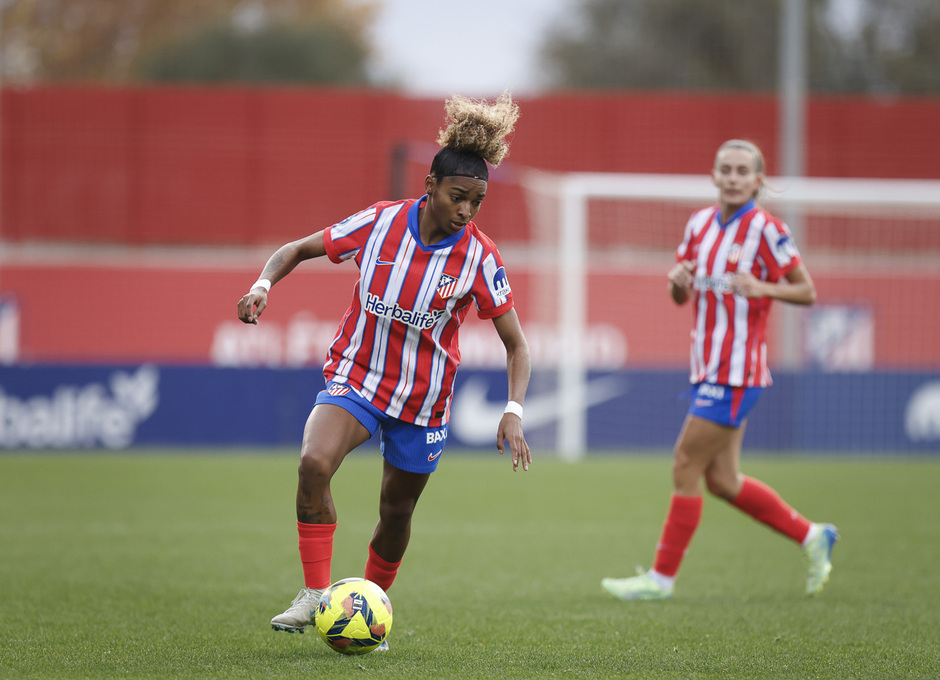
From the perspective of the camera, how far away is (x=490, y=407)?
42.7 ft

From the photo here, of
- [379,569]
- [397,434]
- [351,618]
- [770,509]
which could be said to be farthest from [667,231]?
[351,618]

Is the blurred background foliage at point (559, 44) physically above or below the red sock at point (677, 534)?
above

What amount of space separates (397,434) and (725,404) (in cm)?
204

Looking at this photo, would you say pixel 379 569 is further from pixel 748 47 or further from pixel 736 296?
pixel 748 47

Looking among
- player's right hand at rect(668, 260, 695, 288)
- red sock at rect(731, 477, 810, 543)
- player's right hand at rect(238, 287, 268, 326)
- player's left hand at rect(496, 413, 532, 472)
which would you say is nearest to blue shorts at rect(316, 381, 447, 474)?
player's left hand at rect(496, 413, 532, 472)

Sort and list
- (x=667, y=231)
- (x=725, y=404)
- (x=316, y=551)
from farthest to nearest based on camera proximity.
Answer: (x=667, y=231), (x=725, y=404), (x=316, y=551)

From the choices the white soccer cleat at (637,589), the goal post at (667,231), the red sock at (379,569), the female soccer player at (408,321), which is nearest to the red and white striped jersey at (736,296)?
the white soccer cleat at (637,589)

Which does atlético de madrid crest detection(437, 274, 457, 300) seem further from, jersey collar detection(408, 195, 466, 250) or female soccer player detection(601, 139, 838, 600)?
female soccer player detection(601, 139, 838, 600)

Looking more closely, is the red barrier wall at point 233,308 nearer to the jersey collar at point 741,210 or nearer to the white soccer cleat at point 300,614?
the jersey collar at point 741,210

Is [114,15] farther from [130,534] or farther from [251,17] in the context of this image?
[130,534]

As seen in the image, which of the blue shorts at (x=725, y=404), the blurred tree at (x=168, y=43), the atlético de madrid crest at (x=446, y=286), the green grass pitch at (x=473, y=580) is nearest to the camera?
the green grass pitch at (x=473, y=580)

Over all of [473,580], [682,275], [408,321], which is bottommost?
[473,580]

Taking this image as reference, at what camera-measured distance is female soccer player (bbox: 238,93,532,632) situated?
14.4ft

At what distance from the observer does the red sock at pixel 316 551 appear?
14.3ft
